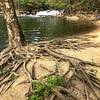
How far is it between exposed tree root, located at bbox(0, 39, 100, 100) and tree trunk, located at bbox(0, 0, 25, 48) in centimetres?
63

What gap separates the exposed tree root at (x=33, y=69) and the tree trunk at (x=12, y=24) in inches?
24.8

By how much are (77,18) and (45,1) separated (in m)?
20.0

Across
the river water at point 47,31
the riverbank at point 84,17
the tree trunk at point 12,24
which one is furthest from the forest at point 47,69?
the riverbank at point 84,17

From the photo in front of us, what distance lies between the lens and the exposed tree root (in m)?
11.8

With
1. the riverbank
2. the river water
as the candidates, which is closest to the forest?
the river water

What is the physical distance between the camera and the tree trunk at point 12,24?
17438mm

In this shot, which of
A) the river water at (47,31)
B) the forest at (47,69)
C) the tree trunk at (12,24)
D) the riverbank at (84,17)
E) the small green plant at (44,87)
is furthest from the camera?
the riverbank at (84,17)

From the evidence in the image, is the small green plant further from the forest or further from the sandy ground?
the sandy ground

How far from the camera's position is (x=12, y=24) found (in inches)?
695

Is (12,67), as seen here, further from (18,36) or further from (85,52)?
(85,52)

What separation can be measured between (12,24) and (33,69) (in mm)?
4318

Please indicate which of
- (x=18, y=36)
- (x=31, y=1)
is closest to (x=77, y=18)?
(x=31, y=1)

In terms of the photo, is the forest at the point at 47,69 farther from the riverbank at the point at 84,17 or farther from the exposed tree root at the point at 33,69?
the riverbank at the point at 84,17

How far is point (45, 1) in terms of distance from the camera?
70938 mm
